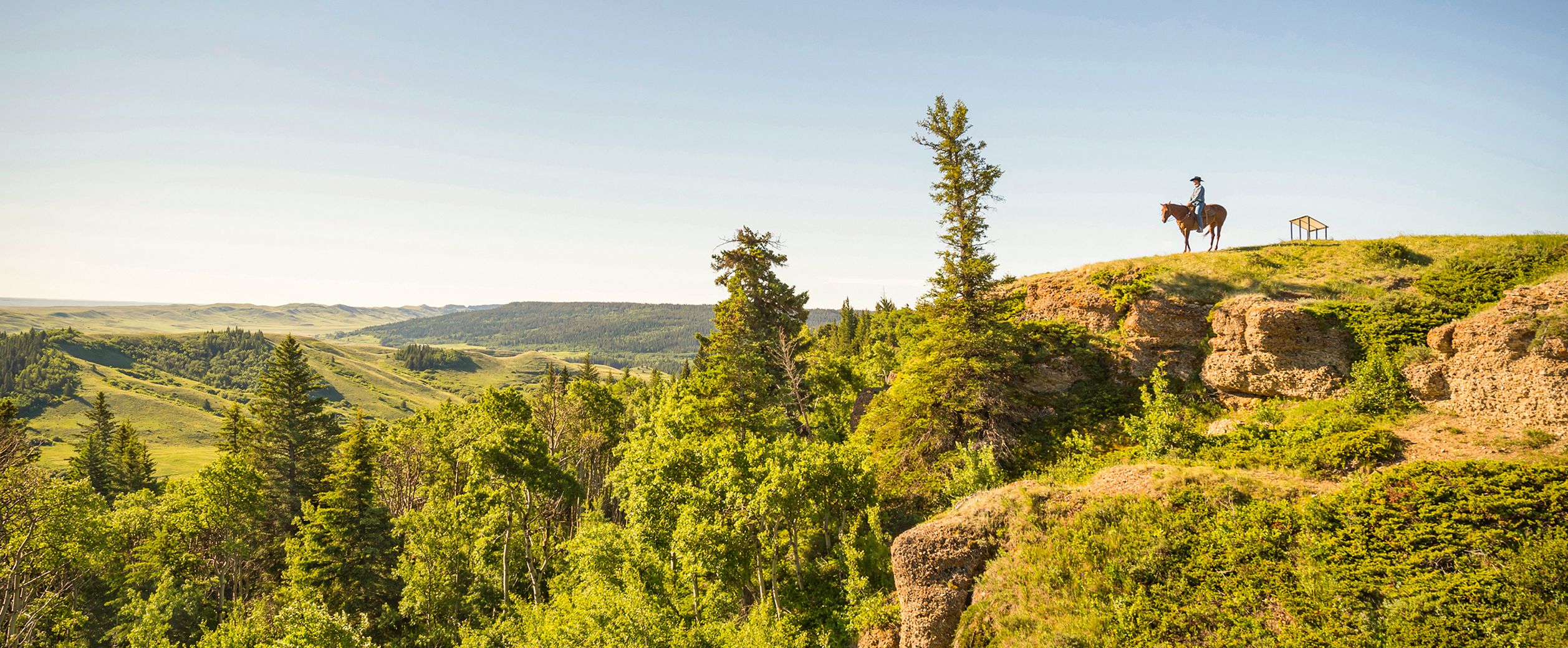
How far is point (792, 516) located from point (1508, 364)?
23028mm

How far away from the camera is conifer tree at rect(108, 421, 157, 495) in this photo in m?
50.8

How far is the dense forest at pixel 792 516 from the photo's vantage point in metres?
14.1

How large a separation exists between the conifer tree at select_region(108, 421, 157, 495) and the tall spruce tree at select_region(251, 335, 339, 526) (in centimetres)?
1723

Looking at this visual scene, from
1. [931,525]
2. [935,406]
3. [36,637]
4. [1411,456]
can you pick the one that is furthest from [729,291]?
[36,637]

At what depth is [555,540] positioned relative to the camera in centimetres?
3884

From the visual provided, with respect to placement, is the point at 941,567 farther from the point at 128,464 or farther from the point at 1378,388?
the point at 128,464

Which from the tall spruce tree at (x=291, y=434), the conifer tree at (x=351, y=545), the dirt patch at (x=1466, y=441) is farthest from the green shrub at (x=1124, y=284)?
the tall spruce tree at (x=291, y=434)

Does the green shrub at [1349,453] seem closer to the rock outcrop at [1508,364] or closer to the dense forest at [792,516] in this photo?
the dense forest at [792,516]

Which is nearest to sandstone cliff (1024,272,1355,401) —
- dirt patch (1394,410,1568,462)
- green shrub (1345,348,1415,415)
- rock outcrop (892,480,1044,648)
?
green shrub (1345,348,1415,415)

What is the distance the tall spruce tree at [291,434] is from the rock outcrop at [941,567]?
1738 inches

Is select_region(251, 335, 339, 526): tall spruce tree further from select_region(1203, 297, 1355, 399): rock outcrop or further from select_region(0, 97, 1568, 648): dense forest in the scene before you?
select_region(1203, 297, 1355, 399): rock outcrop

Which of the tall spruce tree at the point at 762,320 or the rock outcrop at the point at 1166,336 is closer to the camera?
the rock outcrop at the point at 1166,336

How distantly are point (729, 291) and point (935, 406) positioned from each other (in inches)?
619

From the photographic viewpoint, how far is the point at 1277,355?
72.9ft
